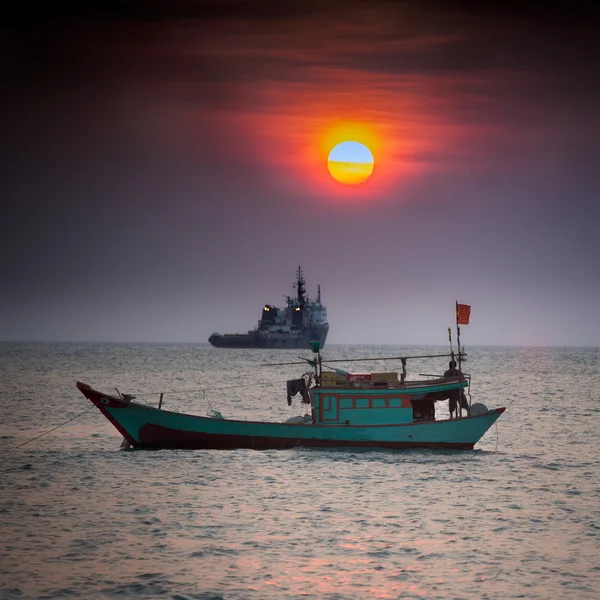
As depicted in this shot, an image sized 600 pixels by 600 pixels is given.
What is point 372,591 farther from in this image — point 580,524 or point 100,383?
point 100,383

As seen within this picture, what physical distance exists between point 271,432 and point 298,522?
40.1 ft

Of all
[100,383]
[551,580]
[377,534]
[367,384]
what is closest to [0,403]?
[100,383]

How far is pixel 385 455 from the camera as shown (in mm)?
36406

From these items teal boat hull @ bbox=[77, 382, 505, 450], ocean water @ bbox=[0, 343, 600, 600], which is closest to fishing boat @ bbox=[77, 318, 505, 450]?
teal boat hull @ bbox=[77, 382, 505, 450]

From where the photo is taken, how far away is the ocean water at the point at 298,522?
19.0 m

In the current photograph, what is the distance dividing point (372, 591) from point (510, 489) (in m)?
13.0

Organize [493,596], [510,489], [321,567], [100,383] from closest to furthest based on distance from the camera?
[493,596], [321,567], [510,489], [100,383]

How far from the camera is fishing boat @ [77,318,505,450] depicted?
36.1 meters

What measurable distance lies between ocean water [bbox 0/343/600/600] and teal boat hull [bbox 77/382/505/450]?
0.51 meters

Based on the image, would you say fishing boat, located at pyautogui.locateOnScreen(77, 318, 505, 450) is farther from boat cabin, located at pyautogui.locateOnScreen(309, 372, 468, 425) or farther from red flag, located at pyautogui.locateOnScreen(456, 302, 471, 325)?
red flag, located at pyautogui.locateOnScreen(456, 302, 471, 325)

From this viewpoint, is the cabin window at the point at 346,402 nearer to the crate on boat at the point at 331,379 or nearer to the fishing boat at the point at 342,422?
the fishing boat at the point at 342,422

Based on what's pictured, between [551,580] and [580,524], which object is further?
[580,524]

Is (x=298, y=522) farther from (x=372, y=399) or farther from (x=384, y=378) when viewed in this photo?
(x=384, y=378)

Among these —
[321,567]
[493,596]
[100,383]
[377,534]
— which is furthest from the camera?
[100,383]
